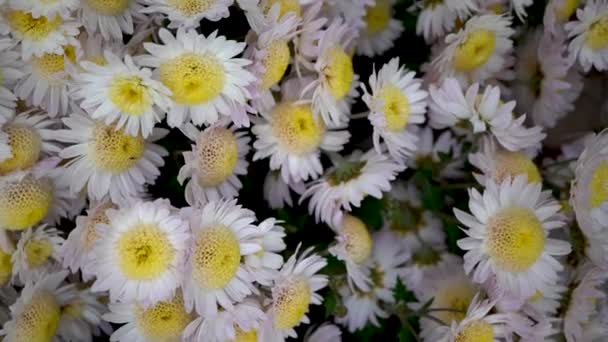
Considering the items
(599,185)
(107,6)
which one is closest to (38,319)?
(107,6)

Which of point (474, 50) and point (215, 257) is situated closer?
point (215, 257)

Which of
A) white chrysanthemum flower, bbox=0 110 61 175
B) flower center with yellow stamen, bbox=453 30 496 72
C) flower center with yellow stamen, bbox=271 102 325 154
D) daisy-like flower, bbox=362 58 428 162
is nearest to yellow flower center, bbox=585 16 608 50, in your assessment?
flower center with yellow stamen, bbox=453 30 496 72

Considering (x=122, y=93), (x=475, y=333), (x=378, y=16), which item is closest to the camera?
(x=122, y=93)

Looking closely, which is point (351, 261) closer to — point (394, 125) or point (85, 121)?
point (394, 125)

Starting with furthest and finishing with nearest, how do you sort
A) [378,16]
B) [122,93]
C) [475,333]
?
[378,16]
[475,333]
[122,93]

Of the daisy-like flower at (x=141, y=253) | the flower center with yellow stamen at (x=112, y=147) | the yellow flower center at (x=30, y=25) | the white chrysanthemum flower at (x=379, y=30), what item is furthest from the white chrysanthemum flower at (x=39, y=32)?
the white chrysanthemum flower at (x=379, y=30)

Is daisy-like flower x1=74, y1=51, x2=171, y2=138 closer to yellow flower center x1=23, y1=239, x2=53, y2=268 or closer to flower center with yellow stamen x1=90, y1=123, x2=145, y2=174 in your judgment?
flower center with yellow stamen x1=90, y1=123, x2=145, y2=174

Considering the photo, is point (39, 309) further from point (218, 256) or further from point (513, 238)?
point (513, 238)
